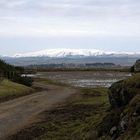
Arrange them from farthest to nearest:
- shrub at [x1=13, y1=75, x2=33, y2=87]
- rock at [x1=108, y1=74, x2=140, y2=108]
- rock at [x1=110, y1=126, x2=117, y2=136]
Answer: shrub at [x1=13, y1=75, x2=33, y2=87] < rock at [x1=108, y1=74, x2=140, y2=108] < rock at [x1=110, y1=126, x2=117, y2=136]

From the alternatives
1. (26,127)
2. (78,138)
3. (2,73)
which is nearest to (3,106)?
(26,127)

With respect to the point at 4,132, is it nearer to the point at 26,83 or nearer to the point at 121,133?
the point at 121,133

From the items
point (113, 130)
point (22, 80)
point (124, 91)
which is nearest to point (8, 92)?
point (22, 80)

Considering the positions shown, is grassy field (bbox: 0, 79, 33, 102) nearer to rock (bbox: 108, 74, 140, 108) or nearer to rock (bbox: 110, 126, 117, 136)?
rock (bbox: 108, 74, 140, 108)

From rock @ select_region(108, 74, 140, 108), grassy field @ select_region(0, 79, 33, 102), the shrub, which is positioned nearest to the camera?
rock @ select_region(108, 74, 140, 108)

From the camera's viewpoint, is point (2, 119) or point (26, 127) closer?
point (26, 127)

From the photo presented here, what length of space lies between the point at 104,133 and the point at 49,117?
1507cm

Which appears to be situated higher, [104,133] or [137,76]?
[137,76]

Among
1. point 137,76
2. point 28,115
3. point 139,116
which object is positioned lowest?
point 28,115

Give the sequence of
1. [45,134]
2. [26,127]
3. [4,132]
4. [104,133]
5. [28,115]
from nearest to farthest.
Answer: [104,133]
[45,134]
[4,132]
[26,127]
[28,115]

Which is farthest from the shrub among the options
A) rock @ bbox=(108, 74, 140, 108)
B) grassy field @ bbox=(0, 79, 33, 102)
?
rock @ bbox=(108, 74, 140, 108)

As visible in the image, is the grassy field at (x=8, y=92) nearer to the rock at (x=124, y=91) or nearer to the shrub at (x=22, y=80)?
the shrub at (x=22, y=80)

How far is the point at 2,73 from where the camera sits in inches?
2648

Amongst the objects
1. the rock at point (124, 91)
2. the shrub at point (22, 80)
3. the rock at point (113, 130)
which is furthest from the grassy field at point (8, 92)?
the rock at point (113, 130)
